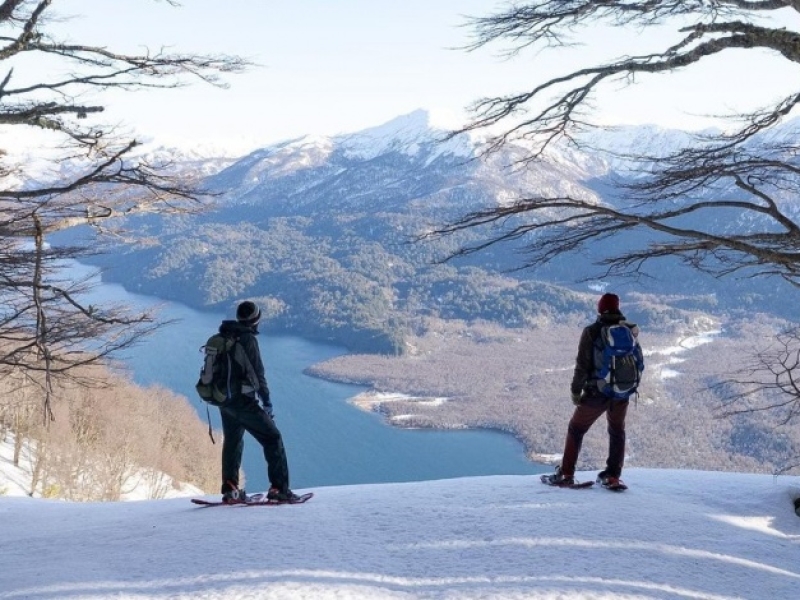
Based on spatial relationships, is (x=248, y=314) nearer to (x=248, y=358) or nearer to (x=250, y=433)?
(x=248, y=358)

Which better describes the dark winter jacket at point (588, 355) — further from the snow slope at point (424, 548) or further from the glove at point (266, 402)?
the glove at point (266, 402)

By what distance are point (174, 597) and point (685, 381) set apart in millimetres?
103298

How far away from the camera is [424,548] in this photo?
486 centimetres

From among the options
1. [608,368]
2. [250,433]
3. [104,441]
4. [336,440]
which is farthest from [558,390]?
[250,433]

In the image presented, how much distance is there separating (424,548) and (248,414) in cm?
196

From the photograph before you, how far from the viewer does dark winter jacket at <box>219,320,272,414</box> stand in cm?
568

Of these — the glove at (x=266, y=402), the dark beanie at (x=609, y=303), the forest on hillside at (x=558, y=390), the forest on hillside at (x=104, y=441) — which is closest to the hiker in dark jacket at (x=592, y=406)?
the dark beanie at (x=609, y=303)

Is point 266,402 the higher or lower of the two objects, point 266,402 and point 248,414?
the higher

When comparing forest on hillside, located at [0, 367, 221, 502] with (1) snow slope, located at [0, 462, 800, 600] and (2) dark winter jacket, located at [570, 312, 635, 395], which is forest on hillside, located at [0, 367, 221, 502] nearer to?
(1) snow slope, located at [0, 462, 800, 600]

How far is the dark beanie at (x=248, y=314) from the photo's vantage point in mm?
5703

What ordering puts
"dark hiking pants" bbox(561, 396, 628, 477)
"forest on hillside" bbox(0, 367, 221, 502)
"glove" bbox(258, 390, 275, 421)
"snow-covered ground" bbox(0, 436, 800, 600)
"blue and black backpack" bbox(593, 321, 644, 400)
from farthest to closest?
"forest on hillside" bbox(0, 367, 221, 502), "dark hiking pants" bbox(561, 396, 628, 477), "blue and black backpack" bbox(593, 321, 644, 400), "glove" bbox(258, 390, 275, 421), "snow-covered ground" bbox(0, 436, 800, 600)

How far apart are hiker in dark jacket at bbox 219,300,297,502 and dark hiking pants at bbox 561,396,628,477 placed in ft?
8.97

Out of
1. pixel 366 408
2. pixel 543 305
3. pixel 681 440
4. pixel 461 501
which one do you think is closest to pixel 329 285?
pixel 543 305

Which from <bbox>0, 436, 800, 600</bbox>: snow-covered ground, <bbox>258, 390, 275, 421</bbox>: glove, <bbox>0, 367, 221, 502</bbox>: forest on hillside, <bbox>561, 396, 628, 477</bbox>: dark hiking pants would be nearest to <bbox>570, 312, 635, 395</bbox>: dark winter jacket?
<bbox>561, 396, 628, 477</bbox>: dark hiking pants
